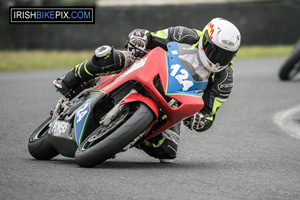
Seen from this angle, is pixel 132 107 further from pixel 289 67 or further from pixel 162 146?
pixel 289 67

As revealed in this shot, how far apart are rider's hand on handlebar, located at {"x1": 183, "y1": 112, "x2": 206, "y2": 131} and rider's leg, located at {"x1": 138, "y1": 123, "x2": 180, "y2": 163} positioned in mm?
330

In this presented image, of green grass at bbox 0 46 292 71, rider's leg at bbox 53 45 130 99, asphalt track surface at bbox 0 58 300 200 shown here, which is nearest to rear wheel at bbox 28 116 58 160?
asphalt track surface at bbox 0 58 300 200

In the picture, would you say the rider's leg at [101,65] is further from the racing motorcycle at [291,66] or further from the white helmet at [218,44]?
the racing motorcycle at [291,66]

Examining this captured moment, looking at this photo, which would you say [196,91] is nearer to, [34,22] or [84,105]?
[84,105]

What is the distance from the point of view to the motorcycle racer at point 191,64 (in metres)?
5.63

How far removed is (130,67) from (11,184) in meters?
1.43

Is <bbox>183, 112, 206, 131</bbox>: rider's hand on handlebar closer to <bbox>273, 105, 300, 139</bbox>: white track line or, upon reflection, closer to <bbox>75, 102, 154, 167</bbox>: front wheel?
<bbox>75, 102, 154, 167</bbox>: front wheel

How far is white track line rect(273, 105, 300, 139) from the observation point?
26.8 feet

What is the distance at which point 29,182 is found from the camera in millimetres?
4859

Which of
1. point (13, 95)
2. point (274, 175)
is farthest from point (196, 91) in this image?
point (13, 95)

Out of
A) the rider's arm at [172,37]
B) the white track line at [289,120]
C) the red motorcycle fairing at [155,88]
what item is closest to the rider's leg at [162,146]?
the red motorcycle fairing at [155,88]

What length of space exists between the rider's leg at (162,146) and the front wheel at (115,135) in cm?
67

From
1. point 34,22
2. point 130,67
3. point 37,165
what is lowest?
point 34,22

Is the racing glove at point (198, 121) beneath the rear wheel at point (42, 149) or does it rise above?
above
